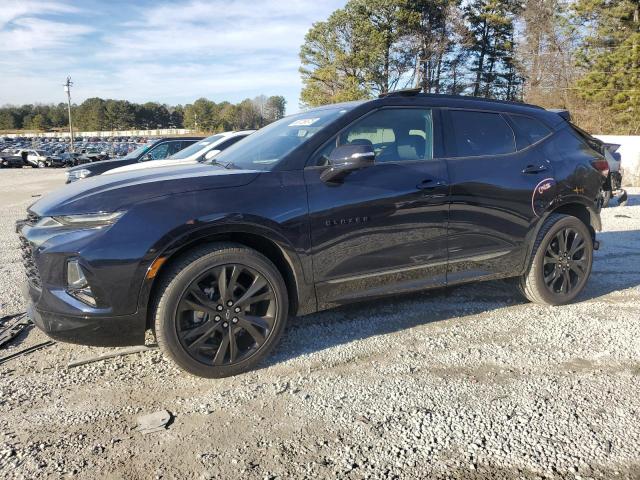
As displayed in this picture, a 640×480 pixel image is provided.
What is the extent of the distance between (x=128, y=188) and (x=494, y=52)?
55540mm

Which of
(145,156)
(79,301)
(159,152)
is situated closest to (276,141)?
(79,301)

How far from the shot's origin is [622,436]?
2.61 metres

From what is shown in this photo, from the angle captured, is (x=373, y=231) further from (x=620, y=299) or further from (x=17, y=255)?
(x=17, y=255)

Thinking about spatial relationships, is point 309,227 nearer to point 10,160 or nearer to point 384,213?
point 384,213

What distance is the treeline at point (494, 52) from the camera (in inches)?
1284

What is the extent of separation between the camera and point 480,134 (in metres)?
4.23

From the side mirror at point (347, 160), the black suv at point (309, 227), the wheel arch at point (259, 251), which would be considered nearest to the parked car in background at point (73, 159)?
the black suv at point (309, 227)

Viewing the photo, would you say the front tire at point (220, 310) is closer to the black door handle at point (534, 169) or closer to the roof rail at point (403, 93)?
the roof rail at point (403, 93)

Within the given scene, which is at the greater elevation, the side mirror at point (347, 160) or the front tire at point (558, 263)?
the side mirror at point (347, 160)

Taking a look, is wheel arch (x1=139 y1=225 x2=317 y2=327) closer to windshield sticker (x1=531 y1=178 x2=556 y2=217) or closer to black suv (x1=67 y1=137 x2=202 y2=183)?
windshield sticker (x1=531 y1=178 x2=556 y2=217)

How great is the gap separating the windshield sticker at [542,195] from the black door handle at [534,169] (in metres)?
0.09

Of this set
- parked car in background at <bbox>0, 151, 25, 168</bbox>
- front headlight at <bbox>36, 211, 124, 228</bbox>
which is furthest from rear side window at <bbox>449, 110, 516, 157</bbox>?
parked car in background at <bbox>0, 151, 25, 168</bbox>

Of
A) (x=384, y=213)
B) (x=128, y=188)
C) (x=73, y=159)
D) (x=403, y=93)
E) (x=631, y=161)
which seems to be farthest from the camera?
(x=73, y=159)

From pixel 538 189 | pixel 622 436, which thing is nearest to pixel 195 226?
pixel 622 436
